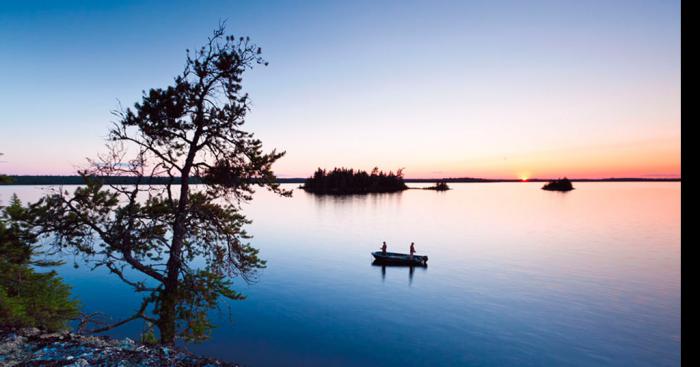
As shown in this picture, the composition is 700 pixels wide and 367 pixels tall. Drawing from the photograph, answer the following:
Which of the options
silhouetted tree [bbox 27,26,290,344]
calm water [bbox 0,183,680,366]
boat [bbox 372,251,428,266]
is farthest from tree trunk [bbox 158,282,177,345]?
boat [bbox 372,251,428,266]

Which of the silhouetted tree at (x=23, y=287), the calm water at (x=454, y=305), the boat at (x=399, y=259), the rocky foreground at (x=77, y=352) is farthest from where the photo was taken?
the boat at (x=399, y=259)

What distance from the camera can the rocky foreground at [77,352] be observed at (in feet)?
32.7

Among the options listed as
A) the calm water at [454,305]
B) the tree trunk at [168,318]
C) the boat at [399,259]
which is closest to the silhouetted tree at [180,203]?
the tree trunk at [168,318]

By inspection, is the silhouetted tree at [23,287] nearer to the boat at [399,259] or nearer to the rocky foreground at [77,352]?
the rocky foreground at [77,352]

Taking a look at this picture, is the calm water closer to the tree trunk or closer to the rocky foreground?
the tree trunk

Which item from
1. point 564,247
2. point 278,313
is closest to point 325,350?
point 278,313

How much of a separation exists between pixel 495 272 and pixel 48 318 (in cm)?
4315

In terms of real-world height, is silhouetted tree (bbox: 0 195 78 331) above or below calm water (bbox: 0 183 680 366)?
above

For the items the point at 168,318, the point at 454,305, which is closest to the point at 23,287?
the point at 168,318

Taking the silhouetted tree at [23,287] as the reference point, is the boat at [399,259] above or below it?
below

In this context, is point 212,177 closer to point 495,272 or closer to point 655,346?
point 655,346

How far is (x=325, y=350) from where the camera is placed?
80.9 feet

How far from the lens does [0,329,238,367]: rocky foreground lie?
392 inches
